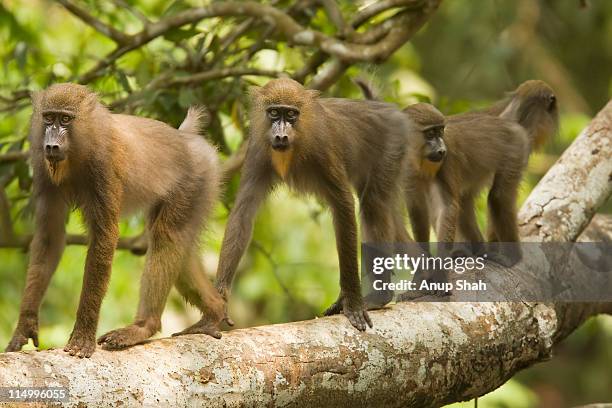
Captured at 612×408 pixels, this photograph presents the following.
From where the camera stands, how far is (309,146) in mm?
5484

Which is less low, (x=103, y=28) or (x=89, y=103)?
(x=103, y=28)

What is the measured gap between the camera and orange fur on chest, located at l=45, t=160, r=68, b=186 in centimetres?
461

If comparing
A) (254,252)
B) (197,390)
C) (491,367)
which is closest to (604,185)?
(491,367)

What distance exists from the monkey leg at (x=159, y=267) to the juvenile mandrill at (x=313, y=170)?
1.57 feet

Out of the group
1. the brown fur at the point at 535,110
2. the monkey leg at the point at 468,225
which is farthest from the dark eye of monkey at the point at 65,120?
the brown fur at the point at 535,110

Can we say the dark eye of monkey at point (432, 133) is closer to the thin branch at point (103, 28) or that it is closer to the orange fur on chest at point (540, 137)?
the orange fur on chest at point (540, 137)

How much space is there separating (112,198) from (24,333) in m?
0.87

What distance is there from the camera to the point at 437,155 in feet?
20.9

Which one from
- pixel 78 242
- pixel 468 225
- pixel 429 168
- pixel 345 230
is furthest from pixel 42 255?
pixel 468 225

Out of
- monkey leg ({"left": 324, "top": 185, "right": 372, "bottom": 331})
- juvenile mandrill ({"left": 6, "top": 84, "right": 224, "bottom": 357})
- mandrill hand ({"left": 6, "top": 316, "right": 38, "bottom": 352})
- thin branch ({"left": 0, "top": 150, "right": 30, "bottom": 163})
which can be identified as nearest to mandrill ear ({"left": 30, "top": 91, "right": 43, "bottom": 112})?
juvenile mandrill ({"left": 6, "top": 84, "right": 224, "bottom": 357})

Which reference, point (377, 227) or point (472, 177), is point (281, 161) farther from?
point (472, 177)

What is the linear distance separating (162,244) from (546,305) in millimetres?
2602

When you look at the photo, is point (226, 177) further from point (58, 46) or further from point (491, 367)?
point (58, 46)

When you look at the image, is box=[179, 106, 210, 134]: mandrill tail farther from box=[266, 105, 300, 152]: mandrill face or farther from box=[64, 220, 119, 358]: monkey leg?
box=[64, 220, 119, 358]: monkey leg
